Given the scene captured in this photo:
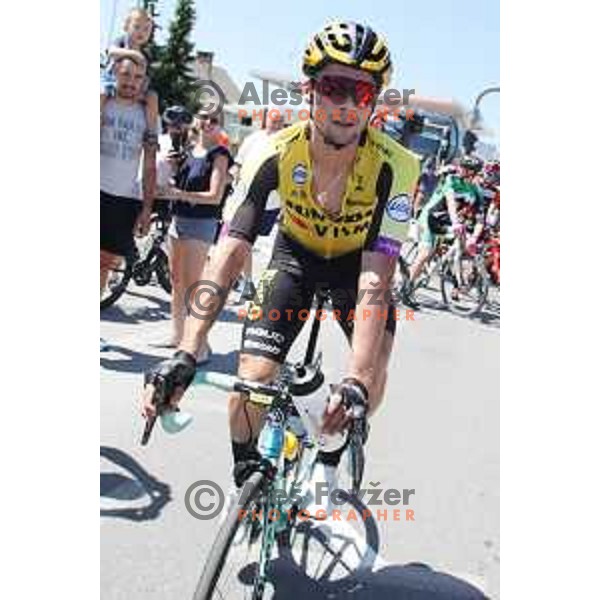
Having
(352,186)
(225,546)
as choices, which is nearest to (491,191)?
(352,186)

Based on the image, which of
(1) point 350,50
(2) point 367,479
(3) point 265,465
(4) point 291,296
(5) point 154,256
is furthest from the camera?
(5) point 154,256

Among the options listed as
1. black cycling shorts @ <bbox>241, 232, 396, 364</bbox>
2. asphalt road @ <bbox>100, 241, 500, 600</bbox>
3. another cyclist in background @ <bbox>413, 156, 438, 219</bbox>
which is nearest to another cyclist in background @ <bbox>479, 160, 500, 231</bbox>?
another cyclist in background @ <bbox>413, 156, 438, 219</bbox>

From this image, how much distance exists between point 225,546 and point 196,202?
3.83 m

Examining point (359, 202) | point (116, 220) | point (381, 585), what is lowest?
point (381, 585)

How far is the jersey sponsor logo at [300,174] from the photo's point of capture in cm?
292

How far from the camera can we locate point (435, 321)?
9.45 meters

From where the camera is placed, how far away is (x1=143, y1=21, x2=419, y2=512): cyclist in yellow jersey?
2697mm

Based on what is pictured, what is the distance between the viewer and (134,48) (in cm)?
495

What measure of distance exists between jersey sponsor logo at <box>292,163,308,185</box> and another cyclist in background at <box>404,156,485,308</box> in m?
6.98

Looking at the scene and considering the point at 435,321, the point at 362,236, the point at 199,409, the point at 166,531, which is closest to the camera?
the point at 362,236

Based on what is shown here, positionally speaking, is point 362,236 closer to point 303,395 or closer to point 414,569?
point 303,395

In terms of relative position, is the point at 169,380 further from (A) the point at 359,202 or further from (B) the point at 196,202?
(B) the point at 196,202

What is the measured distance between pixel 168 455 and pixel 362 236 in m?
1.78
